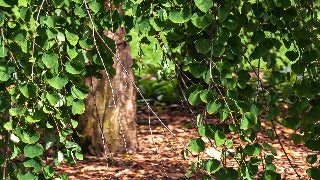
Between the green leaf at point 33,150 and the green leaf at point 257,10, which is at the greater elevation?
the green leaf at point 257,10

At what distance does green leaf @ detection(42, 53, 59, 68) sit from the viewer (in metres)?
1.94

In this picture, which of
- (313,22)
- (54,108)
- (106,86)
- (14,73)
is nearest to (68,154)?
(54,108)

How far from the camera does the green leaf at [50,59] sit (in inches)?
76.4

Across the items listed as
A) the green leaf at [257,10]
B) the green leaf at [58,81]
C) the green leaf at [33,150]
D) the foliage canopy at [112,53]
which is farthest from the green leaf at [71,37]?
the green leaf at [257,10]

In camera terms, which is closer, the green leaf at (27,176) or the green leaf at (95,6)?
the green leaf at (95,6)

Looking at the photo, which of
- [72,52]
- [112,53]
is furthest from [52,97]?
[112,53]

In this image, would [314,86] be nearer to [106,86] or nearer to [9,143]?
[9,143]

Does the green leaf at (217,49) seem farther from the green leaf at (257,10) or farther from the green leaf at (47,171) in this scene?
the green leaf at (47,171)

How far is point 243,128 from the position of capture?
1.92 meters

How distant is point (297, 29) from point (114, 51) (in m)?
0.61

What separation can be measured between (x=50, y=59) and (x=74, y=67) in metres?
0.08

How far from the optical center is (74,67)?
77.7 inches

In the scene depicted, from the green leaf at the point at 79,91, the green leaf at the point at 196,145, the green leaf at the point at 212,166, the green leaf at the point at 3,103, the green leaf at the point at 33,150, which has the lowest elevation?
the green leaf at the point at 212,166

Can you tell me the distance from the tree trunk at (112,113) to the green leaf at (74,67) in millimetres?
2203
